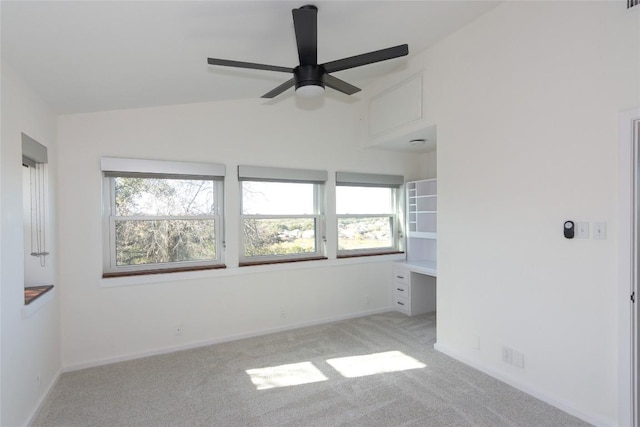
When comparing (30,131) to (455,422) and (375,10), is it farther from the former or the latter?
(455,422)

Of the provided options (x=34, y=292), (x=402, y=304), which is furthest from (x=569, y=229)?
(x=34, y=292)

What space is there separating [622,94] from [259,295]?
361 cm

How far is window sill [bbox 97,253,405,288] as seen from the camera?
317 cm

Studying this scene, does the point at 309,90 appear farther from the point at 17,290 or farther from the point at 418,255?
the point at 418,255

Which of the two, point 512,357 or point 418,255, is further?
point 418,255

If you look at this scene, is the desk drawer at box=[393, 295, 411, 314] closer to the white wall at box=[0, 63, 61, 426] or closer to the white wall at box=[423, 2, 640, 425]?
the white wall at box=[423, 2, 640, 425]

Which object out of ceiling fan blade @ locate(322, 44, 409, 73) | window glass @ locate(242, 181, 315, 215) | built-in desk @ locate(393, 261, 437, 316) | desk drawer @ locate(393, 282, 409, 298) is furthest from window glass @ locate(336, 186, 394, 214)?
ceiling fan blade @ locate(322, 44, 409, 73)

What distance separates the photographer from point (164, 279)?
3.33m

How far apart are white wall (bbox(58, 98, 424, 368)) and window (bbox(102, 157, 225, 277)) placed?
0.12 m

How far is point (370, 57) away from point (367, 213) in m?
2.88

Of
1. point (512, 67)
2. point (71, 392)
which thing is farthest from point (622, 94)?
point (71, 392)

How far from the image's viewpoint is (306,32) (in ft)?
6.16

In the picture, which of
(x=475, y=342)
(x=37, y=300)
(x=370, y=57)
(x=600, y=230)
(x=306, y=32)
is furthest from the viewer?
(x=475, y=342)

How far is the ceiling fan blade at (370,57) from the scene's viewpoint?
1.92 m
